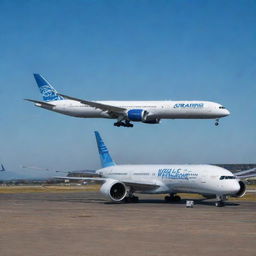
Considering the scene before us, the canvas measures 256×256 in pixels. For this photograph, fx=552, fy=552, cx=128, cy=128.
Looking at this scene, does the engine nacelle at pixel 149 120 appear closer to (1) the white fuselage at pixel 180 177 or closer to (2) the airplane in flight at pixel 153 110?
(2) the airplane in flight at pixel 153 110

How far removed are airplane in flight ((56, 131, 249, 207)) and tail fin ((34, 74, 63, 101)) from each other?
15.6m

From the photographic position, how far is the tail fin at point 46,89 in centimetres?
7638

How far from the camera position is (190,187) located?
170ft

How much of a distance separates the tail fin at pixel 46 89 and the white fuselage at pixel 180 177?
17823 mm

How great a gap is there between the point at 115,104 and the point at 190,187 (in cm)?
2029

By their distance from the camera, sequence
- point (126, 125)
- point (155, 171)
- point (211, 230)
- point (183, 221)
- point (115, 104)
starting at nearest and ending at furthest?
point (211, 230) → point (183, 221) → point (155, 171) → point (126, 125) → point (115, 104)

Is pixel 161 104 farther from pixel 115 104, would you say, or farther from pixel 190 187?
pixel 190 187

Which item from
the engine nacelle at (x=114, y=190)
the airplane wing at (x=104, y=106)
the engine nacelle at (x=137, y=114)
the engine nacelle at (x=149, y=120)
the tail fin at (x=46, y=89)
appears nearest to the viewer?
the engine nacelle at (x=114, y=190)

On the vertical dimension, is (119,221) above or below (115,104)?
below

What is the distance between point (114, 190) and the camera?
54.2 meters

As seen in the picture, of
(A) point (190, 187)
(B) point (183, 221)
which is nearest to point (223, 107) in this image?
(A) point (190, 187)

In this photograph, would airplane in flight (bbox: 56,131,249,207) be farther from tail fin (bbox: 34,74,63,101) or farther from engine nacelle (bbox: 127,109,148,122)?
tail fin (bbox: 34,74,63,101)

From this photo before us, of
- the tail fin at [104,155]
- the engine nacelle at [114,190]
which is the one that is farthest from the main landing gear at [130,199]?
the tail fin at [104,155]

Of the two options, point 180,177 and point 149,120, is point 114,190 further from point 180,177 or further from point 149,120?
point 149,120
